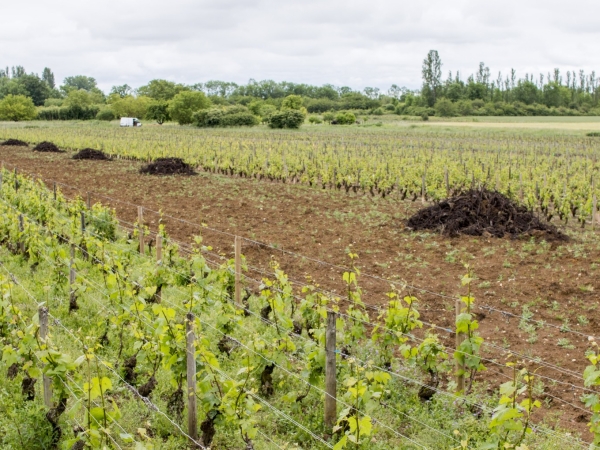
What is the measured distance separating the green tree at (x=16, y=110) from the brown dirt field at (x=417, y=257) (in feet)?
266

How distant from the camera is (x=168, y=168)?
2650cm

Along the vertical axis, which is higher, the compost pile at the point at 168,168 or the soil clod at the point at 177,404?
the compost pile at the point at 168,168

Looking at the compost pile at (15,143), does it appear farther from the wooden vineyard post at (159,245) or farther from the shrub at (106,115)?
the shrub at (106,115)

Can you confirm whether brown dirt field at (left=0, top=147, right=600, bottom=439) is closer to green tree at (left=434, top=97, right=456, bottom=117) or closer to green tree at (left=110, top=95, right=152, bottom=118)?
green tree at (left=110, top=95, right=152, bottom=118)

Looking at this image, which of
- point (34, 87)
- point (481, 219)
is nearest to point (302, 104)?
point (34, 87)

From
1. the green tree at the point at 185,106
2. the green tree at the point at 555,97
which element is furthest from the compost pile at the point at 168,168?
the green tree at the point at 555,97

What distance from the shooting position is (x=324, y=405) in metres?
6.03

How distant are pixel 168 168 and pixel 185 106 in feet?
196

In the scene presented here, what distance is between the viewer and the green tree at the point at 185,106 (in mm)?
83375

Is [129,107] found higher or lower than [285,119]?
higher

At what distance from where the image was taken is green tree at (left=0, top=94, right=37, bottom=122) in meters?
93.9

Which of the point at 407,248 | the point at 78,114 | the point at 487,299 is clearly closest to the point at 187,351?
the point at 487,299

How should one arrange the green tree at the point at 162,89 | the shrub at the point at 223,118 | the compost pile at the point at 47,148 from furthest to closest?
1. the green tree at the point at 162,89
2. the shrub at the point at 223,118
3. the compost pile at the point at 47,148

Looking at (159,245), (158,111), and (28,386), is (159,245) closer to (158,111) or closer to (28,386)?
(28,386)
